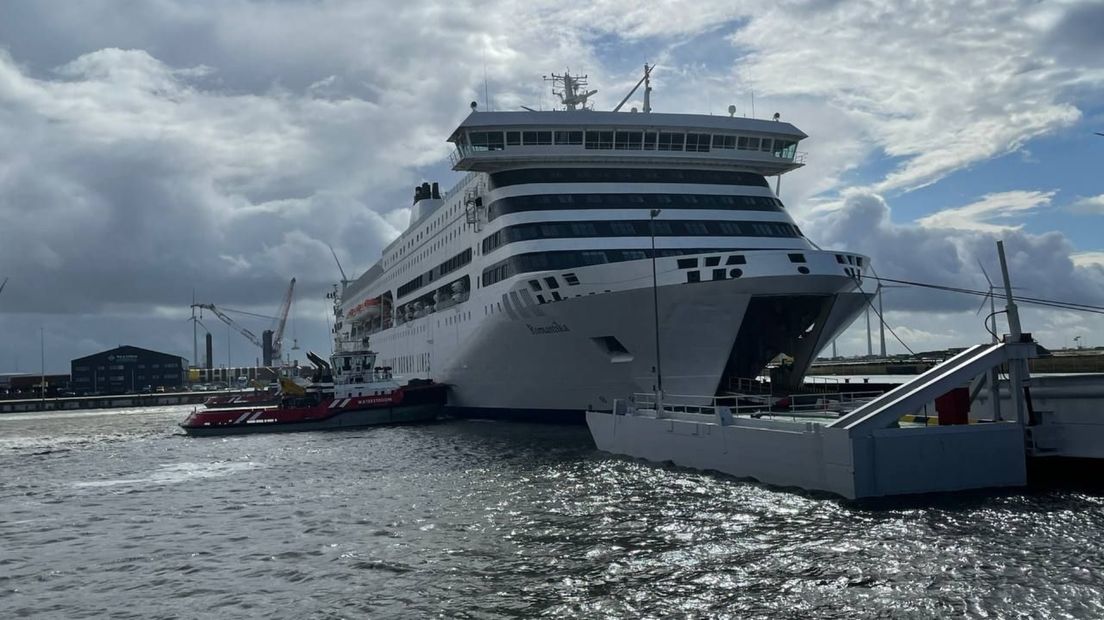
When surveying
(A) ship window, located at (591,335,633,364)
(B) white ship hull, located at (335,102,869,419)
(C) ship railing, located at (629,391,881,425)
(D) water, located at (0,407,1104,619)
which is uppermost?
(B) white ship hull, located at (335,102,869,419)

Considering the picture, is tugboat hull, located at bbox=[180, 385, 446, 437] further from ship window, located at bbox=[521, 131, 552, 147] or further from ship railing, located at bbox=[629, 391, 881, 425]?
ship railing, located at bbox=[629, 391, 881, 425]

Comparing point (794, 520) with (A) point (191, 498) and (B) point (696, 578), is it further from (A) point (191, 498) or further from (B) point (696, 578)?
(A) point (191, 498)

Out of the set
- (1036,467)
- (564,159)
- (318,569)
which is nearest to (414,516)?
(318,569)

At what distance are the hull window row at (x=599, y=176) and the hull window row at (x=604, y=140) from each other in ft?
3.44

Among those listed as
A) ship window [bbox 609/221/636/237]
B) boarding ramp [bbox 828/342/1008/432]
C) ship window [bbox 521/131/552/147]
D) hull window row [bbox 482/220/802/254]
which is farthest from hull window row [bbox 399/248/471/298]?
boarding ramp [bbox 828/342/1008/432]

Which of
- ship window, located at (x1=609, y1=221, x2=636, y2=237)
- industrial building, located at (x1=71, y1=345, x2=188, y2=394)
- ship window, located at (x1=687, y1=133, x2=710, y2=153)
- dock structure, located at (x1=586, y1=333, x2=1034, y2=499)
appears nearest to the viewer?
dock structure, located at (x1=586, y1=333, x2=1034, y2=499)

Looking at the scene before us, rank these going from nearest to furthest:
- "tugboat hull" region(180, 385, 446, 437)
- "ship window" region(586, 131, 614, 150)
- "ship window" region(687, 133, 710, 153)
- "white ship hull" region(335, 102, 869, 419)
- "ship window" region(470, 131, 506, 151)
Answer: "white ship hull" region(335, 102, 869, 419) < "ship window" region(470, 131, 506, 151) < "ship window" region(586, 131, 614, 150) < "ship window" region(687, 133, 710, 153) < "tugboat hull" region(180, 385, 446, 437)

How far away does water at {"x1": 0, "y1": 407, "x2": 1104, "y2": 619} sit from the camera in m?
11.6

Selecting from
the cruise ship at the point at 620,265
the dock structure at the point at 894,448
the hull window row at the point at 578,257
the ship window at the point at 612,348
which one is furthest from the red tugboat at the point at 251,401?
the dock structure at the point at 894,448

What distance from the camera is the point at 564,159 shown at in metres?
35.5

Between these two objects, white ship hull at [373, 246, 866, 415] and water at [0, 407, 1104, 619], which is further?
white ship hull at [373, 246, 866, 415]

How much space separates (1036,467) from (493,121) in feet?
79.3

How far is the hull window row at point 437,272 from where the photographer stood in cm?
3941

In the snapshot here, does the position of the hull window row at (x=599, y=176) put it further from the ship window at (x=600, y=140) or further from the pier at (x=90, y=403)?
the pier at (x=90, y=403)
